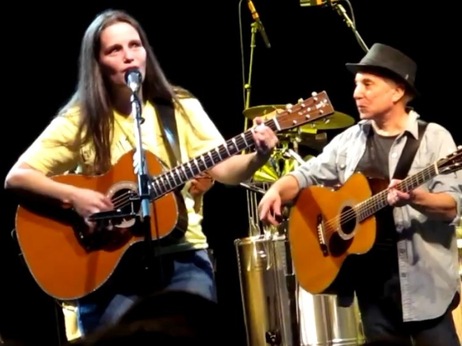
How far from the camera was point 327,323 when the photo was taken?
4969mm

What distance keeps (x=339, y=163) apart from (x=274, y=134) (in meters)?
0.85

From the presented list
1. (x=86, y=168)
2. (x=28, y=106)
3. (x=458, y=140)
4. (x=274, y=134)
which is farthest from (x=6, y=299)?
(x=458, y=140)

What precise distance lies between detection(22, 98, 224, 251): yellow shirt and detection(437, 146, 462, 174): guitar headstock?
887 millimetres

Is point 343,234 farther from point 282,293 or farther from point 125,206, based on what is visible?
point 282,293

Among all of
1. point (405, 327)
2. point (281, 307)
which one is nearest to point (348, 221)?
point (405, 327)

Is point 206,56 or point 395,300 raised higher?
point 206,56

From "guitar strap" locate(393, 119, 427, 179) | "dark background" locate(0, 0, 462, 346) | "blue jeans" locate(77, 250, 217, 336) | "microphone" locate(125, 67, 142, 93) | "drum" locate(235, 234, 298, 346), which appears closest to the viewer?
"microphone" locate(125, 67, 142, 93)

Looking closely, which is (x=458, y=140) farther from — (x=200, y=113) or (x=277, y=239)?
(x=200, y=113)

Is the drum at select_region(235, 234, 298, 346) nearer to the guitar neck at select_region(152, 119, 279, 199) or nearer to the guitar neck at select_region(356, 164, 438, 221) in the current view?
the guitar neck at select_region(356, 164, 438, 221)

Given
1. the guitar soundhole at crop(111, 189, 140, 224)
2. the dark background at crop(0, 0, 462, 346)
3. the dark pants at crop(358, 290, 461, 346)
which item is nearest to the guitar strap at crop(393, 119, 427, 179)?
the dark pants at crop(358, 290, 461, 346)

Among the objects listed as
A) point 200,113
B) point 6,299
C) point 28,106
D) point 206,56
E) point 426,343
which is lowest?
point 426,343

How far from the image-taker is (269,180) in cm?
520

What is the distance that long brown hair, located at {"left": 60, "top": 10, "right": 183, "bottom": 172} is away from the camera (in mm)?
3488

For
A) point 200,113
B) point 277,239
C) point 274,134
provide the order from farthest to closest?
point 277,239 → point 200,113 → point 274,134
